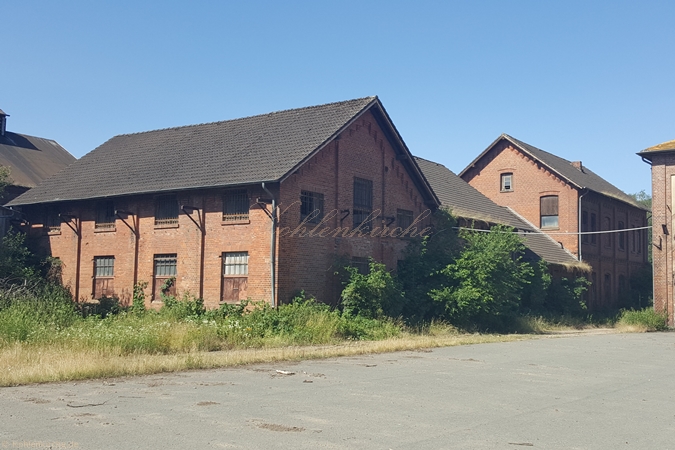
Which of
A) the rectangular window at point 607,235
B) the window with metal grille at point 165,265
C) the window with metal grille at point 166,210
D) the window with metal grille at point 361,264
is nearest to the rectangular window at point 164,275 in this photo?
the window with metal grille at point 165,265

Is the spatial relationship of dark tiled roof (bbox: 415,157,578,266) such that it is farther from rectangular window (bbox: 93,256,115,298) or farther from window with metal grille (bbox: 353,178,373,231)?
rectangular window (bbox: 93,256,115,298)

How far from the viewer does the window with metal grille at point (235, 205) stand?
2580 centimetres

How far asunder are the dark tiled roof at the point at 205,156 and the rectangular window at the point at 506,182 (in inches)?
783

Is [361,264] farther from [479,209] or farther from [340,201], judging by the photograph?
[479,209]

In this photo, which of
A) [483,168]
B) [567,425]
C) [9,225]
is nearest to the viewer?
[567,425]

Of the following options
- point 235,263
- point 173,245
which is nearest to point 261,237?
point 235,263

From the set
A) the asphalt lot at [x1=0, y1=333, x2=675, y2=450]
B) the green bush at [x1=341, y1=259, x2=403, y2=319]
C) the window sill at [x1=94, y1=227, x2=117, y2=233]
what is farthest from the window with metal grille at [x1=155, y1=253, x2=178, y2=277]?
the asphalt lot at [x1=0, y1=333, x2=675, y2=450]

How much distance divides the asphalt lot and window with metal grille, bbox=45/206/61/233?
18752 mm

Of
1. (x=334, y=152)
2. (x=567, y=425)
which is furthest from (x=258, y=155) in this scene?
(x=567, y=425)

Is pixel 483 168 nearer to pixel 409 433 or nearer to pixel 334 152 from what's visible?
pixel 334 152

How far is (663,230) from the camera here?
37.8 metres

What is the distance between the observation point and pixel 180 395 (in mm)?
11109

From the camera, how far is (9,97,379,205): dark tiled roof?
1033 inches

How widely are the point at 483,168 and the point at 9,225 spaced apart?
29034 mm
